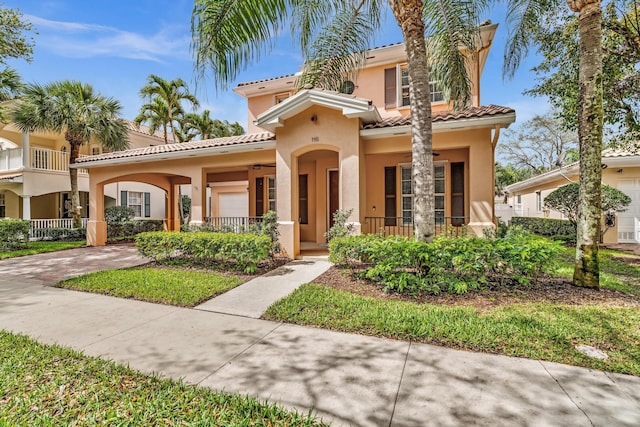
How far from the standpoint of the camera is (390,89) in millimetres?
12438

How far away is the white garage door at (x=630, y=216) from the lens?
13750mm

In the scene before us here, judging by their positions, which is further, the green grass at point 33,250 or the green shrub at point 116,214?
the green shrub at point 116,214

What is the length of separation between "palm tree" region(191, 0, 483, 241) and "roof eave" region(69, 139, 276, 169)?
350 cm

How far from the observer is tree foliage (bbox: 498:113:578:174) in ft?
122

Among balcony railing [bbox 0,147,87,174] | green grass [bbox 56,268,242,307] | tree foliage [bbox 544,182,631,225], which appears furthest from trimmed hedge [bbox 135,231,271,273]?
balcony railing [bbox 0,147,87,174]

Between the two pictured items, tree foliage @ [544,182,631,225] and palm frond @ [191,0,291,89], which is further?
tree foliage @ [544,182,631,225]

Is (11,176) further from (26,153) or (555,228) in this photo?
(555,228)

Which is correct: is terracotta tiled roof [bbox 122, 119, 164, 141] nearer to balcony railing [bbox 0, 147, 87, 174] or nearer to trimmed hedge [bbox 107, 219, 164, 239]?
balcony railing [bbox 0, 147, 87, 174]

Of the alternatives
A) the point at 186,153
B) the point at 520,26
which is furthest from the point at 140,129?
the point at 520,26

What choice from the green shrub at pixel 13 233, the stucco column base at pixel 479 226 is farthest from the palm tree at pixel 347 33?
the green shrub at pixel 13 233

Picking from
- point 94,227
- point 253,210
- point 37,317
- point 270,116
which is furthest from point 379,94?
point 94,227

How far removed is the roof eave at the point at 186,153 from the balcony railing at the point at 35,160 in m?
6.25

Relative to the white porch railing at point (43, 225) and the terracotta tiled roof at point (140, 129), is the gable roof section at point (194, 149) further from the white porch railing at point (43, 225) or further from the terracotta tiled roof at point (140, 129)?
the terracotta tiled roof at point (140, 129)

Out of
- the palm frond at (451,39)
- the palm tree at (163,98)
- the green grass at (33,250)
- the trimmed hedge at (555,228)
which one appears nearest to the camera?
the palm frond at (451,39)
